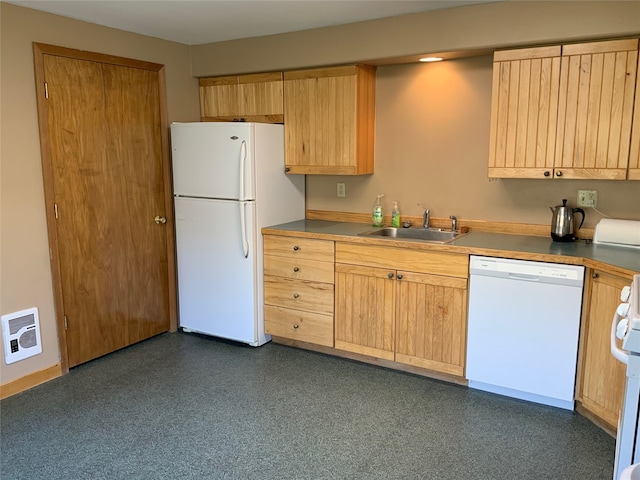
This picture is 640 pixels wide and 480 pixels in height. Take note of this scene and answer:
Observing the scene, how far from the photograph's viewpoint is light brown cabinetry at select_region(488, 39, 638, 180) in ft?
8.99

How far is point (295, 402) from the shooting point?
2.96 metres

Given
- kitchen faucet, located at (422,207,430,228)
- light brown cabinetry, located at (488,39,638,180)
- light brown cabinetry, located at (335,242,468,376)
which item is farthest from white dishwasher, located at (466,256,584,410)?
kitchen faucet, located at (422,207,430,228)

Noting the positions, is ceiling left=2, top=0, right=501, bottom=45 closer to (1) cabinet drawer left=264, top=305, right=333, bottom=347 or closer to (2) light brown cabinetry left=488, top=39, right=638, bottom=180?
(2) light brown cabinetry left=488, top=39, right=638, bottom=180

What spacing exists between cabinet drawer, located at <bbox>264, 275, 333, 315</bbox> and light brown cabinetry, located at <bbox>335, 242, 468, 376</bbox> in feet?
0.33

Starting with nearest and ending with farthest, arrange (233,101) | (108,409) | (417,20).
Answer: (108,409), (417,20), (233,101)

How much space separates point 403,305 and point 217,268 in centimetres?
143

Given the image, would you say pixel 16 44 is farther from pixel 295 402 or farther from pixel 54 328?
pixel 295 402

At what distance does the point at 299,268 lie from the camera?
11.8 ft

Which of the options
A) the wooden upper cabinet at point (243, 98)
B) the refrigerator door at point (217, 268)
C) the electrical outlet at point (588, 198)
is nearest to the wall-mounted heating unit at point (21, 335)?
the refrigerator door at point (217, 268)

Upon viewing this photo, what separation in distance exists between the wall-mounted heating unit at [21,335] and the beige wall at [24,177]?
0.04m

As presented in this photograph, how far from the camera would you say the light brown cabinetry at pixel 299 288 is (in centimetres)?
352

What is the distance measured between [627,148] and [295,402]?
2.33m

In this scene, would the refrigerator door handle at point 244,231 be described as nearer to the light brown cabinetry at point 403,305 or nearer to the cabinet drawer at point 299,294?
the cabinet drawer at point 299,294

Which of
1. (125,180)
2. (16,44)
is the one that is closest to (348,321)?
(125,180)
